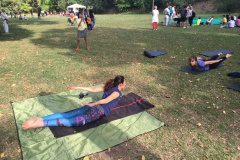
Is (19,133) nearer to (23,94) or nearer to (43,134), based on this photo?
(43,134)

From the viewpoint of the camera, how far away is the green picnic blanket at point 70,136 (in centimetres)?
358

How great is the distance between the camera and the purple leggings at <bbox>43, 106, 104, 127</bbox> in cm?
409

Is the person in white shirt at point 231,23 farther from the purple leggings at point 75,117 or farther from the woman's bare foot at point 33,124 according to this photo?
the woman's bare foot at point 33,124

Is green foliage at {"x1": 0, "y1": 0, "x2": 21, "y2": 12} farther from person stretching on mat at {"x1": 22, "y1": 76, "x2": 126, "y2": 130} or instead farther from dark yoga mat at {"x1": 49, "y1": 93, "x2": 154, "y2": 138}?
person stretching on mat at {"x1": 22, "y1": 76, "x2": 126, "y2": 130}

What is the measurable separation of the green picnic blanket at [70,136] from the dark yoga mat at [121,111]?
0.10 metres

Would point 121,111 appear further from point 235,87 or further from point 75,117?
A: point 235,87

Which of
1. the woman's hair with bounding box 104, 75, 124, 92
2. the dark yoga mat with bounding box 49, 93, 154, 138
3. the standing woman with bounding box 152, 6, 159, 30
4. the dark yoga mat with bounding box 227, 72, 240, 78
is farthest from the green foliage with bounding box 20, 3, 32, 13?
the woman's hair with bounding box 104, 75, 124, 92

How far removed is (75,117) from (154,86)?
2926mm

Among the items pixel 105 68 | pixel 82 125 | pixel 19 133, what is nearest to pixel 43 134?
pixel 19 133

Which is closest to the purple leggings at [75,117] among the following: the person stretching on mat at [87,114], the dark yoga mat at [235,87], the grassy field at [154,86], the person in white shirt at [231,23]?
the person stretching on mat at [87,114]

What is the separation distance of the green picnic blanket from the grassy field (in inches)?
6.4

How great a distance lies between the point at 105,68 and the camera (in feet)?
25.5

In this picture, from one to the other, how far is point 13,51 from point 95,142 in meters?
8.69

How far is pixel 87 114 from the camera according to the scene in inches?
166
